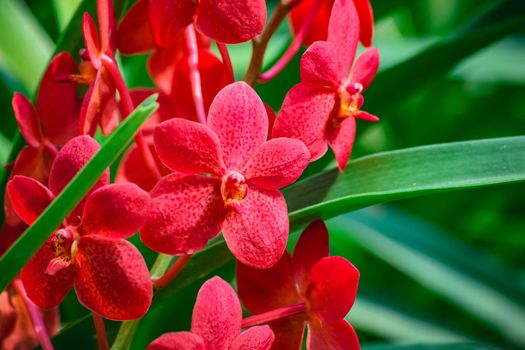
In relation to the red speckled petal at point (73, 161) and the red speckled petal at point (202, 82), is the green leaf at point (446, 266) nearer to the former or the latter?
the red speckled petal at point (202, 82)

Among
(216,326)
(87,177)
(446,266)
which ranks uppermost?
(87,177)

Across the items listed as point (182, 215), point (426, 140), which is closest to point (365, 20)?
point (182, 215)

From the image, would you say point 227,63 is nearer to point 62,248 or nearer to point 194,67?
point 194,67

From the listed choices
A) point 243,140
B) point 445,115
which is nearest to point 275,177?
point 243,140

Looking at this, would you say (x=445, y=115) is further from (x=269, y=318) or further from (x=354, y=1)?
(x=269, y=318)

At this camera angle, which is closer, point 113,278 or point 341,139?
point 113,278

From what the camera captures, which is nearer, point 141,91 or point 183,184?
point 183,184

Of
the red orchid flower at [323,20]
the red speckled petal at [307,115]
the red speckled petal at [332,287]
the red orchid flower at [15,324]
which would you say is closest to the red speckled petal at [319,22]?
the red orchid flower at [323,20]

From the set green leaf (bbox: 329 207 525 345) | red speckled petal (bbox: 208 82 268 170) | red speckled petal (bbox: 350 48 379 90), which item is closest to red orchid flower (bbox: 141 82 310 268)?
red speckled petal (bbox: 208 82 268 170)
